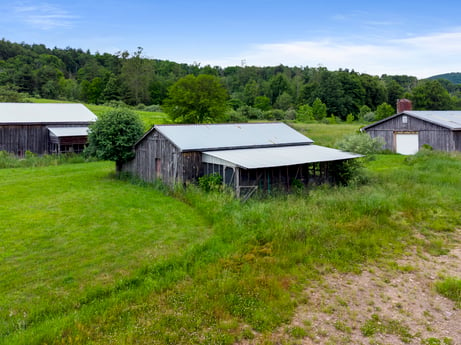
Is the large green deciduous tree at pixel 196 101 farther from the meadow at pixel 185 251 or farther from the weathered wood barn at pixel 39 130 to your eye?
the meadow at pixel 185 251

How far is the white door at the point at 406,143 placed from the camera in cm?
2870

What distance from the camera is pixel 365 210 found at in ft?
44.1

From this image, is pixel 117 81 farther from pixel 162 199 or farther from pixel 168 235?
pixel 168 235

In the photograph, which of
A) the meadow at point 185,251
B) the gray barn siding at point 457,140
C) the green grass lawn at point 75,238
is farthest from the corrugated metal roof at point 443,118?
the green grass lawn at point 75,238

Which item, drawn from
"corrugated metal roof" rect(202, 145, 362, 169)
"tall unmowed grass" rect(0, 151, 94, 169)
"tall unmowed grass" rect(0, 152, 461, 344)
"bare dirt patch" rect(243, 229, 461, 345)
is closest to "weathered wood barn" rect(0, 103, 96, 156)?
"tall unmowed grass" rect(0, 151, 94, 169)

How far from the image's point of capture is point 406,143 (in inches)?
1159

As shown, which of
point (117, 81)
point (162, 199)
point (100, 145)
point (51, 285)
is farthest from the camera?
point (117, 81)

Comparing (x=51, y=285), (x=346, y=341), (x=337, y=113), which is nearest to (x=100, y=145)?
(x=51, y=285)

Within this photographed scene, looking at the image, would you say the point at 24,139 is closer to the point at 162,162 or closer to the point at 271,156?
the point at 162,162

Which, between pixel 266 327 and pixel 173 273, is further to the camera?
pixel 173 273

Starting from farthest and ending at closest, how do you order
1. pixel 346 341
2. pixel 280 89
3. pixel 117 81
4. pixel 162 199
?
1. pixel 280 89
2. pixel 117 81
3. pixel 162 199
4. pixel 346 341

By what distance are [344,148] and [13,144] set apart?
24598 mm

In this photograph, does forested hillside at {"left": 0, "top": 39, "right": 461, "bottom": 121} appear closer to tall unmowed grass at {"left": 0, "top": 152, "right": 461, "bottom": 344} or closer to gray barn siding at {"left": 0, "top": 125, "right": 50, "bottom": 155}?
gray barn siding at {"left": 0, "top": 125, "right": 50, "bottom": 155}

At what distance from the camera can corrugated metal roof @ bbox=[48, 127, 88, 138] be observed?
2912cm
